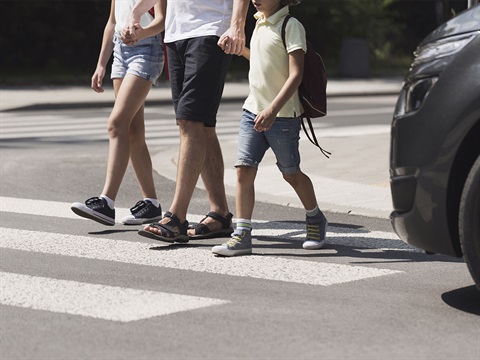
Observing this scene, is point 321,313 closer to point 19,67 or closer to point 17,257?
point 17,257

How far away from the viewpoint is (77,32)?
31.4m

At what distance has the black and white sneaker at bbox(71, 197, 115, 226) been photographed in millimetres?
7438

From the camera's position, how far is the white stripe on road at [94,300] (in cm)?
522

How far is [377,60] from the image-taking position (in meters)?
39.4

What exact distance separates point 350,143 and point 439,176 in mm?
8397

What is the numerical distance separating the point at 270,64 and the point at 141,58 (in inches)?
47.2

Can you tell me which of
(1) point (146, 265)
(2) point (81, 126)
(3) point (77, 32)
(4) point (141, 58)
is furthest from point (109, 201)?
(3) point (77, 32)

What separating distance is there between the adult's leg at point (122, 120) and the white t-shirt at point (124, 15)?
13.5 inches

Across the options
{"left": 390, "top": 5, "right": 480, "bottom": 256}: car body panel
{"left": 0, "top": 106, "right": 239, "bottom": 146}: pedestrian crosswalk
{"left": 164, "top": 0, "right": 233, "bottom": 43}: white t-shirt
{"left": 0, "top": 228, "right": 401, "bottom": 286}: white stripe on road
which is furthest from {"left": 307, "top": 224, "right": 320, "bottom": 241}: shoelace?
{"left": 0, "top": 106, "right": 239, "bottom": 146}: pedestrian crosswalk

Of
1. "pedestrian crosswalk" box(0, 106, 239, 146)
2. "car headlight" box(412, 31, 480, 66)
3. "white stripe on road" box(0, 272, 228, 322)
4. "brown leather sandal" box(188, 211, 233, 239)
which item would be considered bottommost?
"pedestrian crosswalk" box(0, 106, 239, 146)

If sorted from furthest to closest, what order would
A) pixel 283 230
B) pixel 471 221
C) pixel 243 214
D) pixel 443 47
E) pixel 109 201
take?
1. pixel 283 230
2. pixel 109 201
3. pixel 243 214
4. pixel 443 47
5. pixel 471 221

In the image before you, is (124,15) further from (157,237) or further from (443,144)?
(443,144)

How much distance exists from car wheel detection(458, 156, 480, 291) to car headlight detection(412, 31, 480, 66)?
50 centimetres

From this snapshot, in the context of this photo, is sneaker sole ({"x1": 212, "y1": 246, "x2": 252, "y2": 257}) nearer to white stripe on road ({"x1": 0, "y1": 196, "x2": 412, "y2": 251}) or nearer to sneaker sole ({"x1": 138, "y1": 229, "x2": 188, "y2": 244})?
sneaker sole ({"x1": 138, "y1": 229, "x2": 188, "y2": 244})
